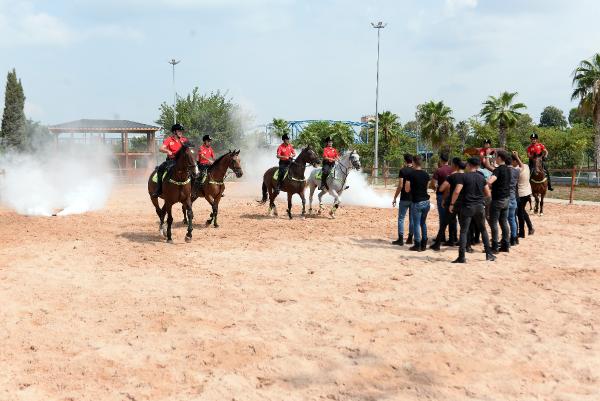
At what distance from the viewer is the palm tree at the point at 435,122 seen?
56750 millimetres

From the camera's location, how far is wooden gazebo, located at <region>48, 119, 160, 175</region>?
1671 inches

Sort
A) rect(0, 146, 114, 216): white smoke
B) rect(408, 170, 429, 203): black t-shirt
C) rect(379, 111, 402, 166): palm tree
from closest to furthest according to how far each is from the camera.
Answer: rect(408, 170, 429, 203): black t-shirt
rect(0, 146, 114, 216): white smoke
rect(379, 111, 402, 166): palm tree

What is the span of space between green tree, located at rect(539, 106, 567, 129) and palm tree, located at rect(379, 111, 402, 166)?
69886 millimetres

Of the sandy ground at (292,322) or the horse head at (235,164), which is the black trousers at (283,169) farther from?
the sandy ground at (292,322)

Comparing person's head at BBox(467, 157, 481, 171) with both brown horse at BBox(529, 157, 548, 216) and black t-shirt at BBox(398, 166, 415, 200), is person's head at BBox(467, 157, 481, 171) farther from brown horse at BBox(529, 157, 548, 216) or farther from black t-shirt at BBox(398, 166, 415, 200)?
brown horse at BBox(529, 157, 548, 216)

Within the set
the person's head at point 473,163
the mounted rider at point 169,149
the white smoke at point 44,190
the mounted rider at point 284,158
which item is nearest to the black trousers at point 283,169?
the mounted rider at point 284,158

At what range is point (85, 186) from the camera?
84.4 feet

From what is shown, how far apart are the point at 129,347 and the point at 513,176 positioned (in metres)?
8.91

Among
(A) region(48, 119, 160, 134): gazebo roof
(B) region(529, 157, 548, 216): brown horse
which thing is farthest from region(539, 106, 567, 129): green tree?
(B) region(529, 157, 548, 216): brown horse

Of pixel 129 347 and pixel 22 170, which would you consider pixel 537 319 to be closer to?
pixel 129 347

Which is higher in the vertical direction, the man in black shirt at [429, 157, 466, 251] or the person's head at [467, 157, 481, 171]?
the person's head at [467, 157, 481, 171]

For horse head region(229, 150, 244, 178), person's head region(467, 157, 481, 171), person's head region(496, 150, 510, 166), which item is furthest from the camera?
horse head region(229, 150, 244, 178)

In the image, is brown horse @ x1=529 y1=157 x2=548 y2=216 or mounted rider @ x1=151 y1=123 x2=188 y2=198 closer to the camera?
mounted rider @ x1=151 y1=123 x2=188 y2=198

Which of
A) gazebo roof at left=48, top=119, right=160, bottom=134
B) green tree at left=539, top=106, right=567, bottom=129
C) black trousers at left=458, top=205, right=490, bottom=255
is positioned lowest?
black trousers at left=458, top=205, right=490, bottom=255
